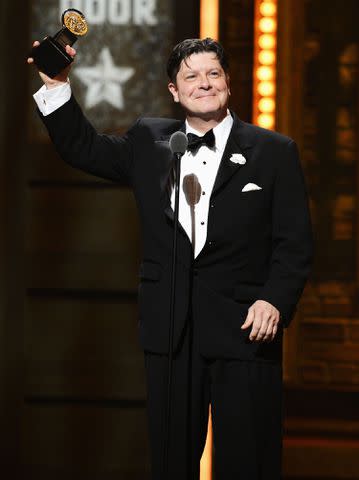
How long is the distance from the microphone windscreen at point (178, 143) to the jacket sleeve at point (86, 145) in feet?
1.06

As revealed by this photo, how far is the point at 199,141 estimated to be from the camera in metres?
2.41

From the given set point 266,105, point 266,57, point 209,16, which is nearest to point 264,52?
point 266,57

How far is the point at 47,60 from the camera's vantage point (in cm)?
237

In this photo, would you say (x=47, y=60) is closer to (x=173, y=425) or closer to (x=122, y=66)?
(x=173, y=425)

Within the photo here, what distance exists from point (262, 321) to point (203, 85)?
1.85 ft

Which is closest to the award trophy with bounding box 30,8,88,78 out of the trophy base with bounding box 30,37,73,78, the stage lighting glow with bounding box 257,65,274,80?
the trophy base with bounding box 30,37,73,78

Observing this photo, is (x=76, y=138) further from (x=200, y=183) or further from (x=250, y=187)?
(x=250, y=187)

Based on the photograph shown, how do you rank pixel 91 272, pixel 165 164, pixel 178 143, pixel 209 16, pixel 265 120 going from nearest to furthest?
1. pixel 178 143
2. pixel 165 164
3. pixel 209 16
4. pixel 91 272
5. pixel 265 120

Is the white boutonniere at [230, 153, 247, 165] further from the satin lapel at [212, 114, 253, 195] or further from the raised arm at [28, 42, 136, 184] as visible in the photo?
the raised arm at [28, 42, 136, 184]

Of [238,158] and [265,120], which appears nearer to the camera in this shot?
[238,158]

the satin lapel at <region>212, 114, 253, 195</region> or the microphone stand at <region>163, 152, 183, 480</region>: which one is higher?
the satin lapel at <region>212, 114, 253, 195</region>

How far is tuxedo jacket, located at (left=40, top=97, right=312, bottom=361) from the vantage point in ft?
7.83

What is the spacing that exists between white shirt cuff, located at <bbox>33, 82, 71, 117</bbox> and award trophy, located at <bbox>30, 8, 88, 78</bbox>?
0.19 ft

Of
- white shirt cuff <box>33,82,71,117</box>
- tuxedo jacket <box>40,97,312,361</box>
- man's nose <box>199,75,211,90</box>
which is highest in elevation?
man's nose <box>199,75,211,90</box>
